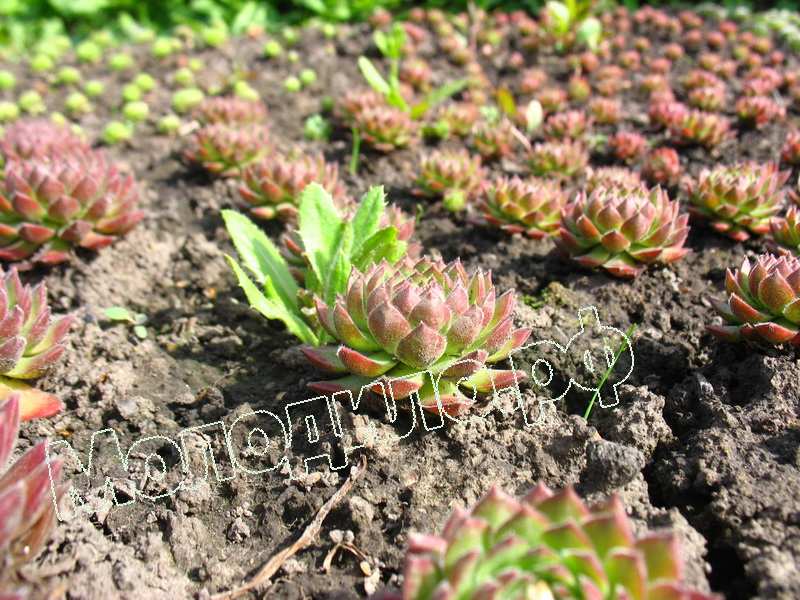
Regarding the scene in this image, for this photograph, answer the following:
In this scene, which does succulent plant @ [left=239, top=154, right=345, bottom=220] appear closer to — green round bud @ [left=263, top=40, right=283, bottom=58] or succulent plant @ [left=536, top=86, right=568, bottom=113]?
succulent plant @ [left=536, top=86, right=568, bottom=113]

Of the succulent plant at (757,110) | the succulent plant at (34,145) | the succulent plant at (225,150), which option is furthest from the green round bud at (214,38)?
the succulent plant at (757,110)

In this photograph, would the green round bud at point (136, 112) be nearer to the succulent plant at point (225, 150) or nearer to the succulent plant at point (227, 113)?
the succulent plant at point (227, 113)

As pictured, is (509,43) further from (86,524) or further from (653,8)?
(86,524)

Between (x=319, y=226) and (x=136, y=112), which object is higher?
(x=319, y=226)

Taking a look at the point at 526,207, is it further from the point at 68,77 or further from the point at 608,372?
the point at 68,77

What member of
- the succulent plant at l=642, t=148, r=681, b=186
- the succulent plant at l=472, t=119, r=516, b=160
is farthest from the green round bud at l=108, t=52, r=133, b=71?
the succulent plant at l=642, t=148, r=681, b=186

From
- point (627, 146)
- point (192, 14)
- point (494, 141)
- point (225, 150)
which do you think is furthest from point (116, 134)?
point (192, 14)
